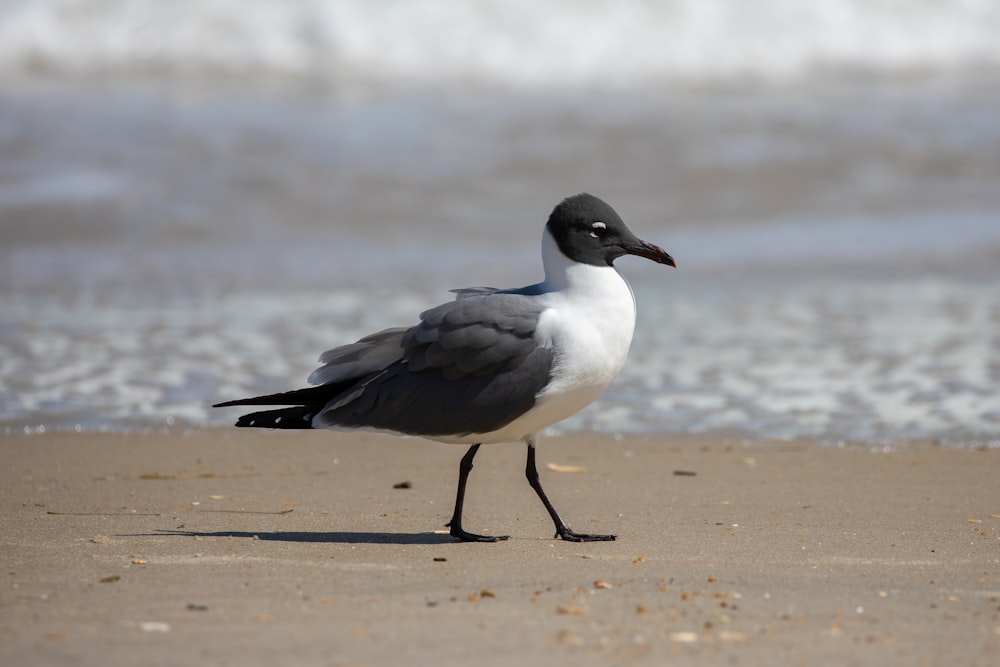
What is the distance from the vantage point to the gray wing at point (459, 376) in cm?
431

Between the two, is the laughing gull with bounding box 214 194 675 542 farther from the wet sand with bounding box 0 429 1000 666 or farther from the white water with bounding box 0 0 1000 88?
the white water with bounding box 0 0 1000 88

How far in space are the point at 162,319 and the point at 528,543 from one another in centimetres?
474

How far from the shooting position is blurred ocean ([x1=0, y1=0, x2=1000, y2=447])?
709 cm

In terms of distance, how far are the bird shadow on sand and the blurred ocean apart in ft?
6.22

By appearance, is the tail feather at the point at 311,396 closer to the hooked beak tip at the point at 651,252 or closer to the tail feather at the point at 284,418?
the tail feather at the point at 284,418

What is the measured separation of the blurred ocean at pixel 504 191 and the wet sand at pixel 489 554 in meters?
0.66

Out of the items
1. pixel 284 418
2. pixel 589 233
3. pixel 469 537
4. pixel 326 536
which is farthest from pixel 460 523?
pixel 589 233

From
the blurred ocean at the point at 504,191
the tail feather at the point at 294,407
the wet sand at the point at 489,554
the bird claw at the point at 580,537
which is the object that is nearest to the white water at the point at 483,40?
the blurred ocean at the point at 504,191

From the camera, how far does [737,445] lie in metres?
5.96

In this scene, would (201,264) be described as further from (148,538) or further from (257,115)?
(148,538)

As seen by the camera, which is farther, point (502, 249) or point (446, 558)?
point (502, 249)

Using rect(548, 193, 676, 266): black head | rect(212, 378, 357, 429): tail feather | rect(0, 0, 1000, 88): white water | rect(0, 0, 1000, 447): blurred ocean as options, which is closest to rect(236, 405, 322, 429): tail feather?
rect(212, 378, 357, 429): tail feather

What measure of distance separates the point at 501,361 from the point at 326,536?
0.80 metres

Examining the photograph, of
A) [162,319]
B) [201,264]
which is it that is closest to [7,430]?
[162,319]
